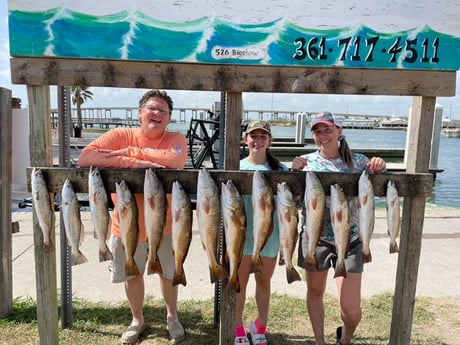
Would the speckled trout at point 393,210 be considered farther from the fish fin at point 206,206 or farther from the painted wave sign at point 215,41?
the fish fin at point 206,206

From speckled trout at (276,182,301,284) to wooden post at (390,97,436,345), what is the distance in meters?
0.93

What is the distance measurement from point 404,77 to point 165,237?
7.16ft

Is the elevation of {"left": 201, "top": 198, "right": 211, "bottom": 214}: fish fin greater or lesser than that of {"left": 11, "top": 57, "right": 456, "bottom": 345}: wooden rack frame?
lesser

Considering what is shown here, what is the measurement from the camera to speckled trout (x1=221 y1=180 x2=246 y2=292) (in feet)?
7.84

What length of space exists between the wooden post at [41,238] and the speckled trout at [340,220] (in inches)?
75.0

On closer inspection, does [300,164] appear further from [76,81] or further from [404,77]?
[76,81]

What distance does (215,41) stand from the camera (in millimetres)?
2402

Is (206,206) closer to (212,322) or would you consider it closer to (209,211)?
(209,211)

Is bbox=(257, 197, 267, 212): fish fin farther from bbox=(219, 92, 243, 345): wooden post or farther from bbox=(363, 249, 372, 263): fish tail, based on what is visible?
bbox=(363, 249, 372, 263): fish tail

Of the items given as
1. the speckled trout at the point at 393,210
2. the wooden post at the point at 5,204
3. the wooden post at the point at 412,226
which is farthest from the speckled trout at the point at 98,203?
the wooden post at the point at 412,226

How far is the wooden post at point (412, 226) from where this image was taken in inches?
104

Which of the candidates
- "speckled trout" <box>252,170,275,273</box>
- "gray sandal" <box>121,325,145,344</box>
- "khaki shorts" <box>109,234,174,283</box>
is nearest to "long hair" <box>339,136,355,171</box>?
"speckled trout" <box>252,170,275,273</box>

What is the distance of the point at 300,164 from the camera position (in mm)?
2844

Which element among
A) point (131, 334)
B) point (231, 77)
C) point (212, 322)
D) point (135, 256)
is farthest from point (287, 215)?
point (131, 334)
